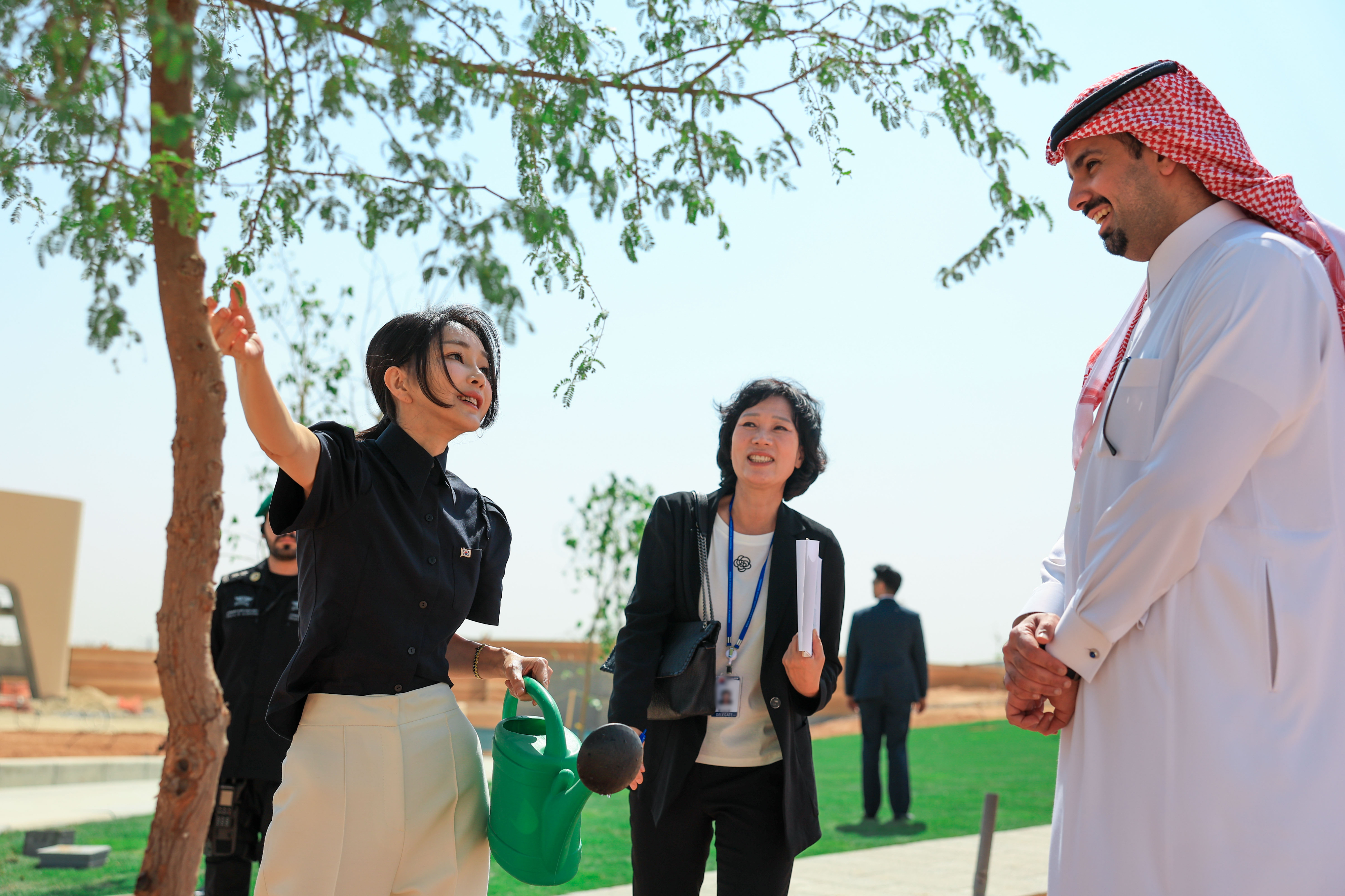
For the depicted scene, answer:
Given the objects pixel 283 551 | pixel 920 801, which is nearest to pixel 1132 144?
pixel 283 551

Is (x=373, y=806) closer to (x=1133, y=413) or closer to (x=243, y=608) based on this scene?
(x=1133, y=413)

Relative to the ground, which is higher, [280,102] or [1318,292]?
[280,102]

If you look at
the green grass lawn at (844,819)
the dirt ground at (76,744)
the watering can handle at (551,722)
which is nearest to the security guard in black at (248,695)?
the green grass lawn at (844,819)

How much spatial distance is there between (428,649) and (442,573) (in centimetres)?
17

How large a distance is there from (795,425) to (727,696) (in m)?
0.89

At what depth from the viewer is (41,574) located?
21562mm

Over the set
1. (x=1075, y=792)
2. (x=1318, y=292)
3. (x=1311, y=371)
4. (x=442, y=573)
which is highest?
(x=1318, y=292)

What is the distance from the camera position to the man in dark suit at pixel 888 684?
28.6 ft

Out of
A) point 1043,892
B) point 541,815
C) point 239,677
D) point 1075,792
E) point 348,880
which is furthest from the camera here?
point 1043,892

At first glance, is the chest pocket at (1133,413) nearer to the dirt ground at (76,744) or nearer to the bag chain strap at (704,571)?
the bag chain strap at (704,571)

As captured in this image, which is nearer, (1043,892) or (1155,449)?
(1155,449)

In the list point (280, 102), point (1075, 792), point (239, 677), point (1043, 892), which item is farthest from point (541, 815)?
point (1043, 892)

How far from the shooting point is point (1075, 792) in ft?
7.04

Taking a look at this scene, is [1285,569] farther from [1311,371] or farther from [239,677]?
[239,677]
